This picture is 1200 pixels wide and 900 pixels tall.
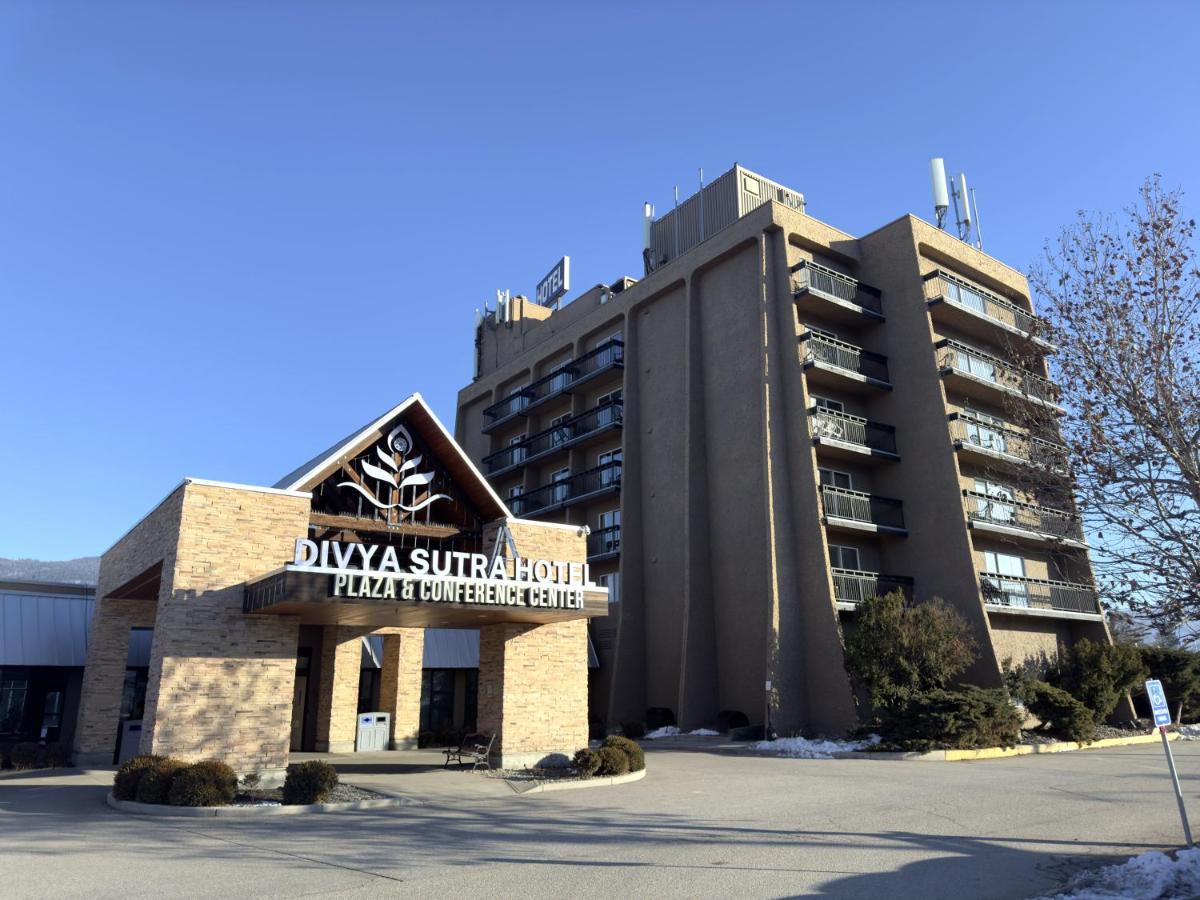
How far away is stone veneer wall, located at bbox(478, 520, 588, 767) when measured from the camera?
2042 centimetres

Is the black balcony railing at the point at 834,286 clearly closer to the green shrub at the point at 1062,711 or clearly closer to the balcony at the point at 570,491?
the balcony at the point at 570,491

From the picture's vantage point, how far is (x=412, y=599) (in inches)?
655

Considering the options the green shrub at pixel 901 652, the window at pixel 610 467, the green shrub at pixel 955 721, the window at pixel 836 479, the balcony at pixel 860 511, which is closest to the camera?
the green shrub at pixel 955 721

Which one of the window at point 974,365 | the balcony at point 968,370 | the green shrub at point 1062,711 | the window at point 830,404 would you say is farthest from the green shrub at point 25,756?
the window at point 974,365

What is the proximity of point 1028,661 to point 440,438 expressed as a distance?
25555 mm

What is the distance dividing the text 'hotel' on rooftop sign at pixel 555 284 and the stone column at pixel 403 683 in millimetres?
27943

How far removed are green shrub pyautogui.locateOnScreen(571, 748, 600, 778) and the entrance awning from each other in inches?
123

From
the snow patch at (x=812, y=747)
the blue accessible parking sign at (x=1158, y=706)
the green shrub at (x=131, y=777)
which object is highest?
the blue accessible parking sign at (x=1158, y=706)

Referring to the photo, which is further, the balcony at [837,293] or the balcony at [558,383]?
the balcony at [558,383]

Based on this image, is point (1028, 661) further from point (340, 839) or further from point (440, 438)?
point (340, 839)

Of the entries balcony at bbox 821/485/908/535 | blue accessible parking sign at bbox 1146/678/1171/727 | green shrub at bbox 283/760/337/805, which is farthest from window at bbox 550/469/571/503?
blue accessible parking sign at bbox 1146/678/1171/727

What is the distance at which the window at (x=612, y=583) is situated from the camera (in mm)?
36219

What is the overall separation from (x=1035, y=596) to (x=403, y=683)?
984 inches

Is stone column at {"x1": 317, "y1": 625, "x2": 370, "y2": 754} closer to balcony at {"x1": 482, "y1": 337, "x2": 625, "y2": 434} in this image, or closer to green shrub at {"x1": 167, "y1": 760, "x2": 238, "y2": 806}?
green shrub at {"x1": 167, "y1": 760, "x2": 238, "y2": 806}
